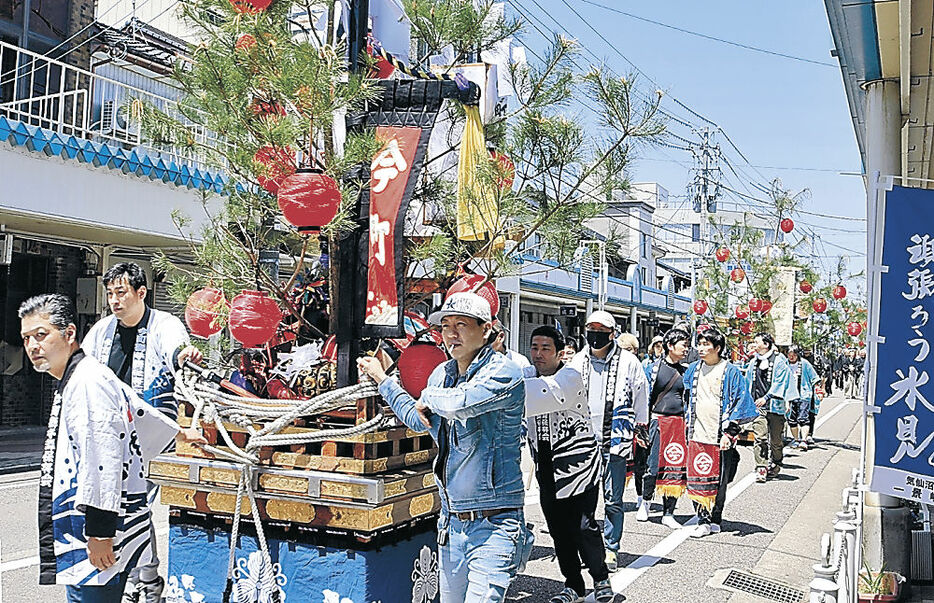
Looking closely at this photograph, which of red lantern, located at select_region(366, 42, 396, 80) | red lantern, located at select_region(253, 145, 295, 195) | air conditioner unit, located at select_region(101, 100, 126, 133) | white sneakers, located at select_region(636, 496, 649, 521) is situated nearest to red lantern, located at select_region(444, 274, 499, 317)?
red lantern, located at select_region(253, 145, 295, 195)

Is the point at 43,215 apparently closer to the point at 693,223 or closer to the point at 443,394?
the point at 443,394

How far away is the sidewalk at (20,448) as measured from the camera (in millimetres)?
11723

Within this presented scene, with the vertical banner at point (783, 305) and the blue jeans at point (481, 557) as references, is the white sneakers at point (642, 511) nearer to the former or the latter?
the blue jeans at point (481, 557)

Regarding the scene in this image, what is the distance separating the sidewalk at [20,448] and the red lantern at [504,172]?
9.14m

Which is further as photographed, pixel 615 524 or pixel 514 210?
pixel 615 524

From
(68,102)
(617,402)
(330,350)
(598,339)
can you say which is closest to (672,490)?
(617,402)

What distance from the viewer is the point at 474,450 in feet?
12.8

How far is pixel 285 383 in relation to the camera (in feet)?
15.8

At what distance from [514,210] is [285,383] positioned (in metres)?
1.58

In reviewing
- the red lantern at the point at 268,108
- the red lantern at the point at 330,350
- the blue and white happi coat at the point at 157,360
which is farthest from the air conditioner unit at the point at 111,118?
the red lantern at the point at 330,350

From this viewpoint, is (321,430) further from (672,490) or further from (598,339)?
(672,490)

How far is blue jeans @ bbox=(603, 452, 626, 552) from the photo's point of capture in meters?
6.92

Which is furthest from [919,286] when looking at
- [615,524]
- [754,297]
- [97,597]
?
[754,297]

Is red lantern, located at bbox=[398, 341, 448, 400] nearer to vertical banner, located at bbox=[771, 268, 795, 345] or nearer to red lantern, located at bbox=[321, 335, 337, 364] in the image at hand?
red lantern, located at bbox=[321, 335, 337, 364]
